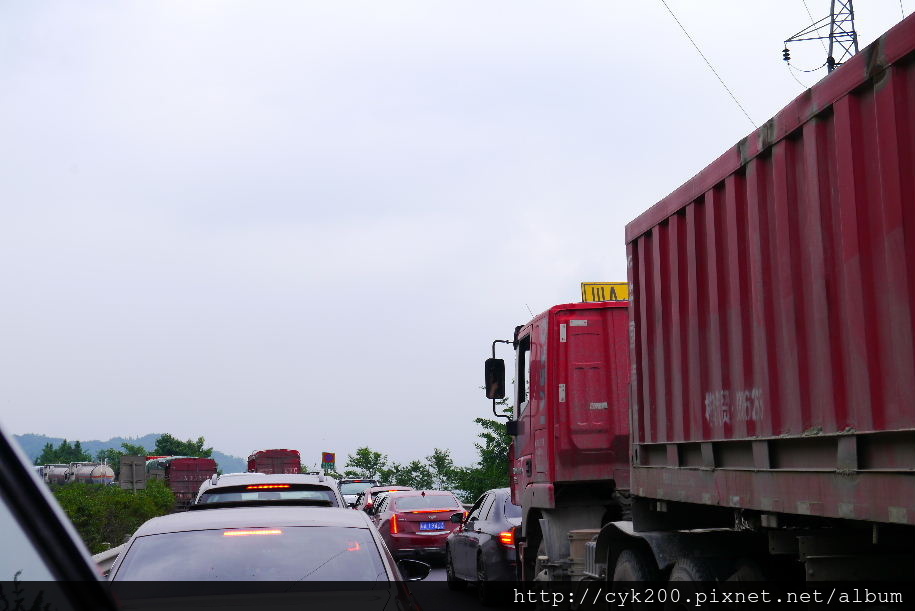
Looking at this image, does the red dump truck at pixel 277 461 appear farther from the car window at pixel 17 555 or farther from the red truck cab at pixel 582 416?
the car window at pixel 17 555

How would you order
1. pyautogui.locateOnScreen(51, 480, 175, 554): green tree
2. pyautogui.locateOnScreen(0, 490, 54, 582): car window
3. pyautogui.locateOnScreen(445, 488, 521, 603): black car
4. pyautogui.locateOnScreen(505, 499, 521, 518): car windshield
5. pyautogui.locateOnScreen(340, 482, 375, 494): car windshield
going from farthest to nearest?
pyautogui.locateOnScreen(340, 482, 375, 494): car windshield
pyautogui.locateOnScreen(51, 480, 175, 554): green tree
pyautogui.locateOnScreen(505, 499, 521, 518): car windshield
pyautogui.locateOnScreen(445, 488, 521, 603): black car
pyautogui.locateOnScreen(0, 490, 54, 582): car window

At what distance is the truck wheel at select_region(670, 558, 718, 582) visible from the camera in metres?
6.70

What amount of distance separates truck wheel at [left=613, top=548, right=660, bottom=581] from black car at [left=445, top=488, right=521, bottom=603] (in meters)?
4.93

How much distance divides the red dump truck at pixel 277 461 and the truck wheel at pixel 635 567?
4272cm

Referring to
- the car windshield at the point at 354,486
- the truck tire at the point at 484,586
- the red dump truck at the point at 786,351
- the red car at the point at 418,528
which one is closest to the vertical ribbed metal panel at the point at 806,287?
the red dump truck at the point at 786,351

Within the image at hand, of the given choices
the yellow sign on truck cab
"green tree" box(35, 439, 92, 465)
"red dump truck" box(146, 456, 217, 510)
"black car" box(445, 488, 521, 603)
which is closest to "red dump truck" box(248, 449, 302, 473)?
"red dump truck" box(146, 456, 217, 510)

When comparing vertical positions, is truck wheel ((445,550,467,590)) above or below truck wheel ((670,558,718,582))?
below

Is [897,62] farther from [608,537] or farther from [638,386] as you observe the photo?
[608,537]

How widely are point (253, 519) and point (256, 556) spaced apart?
1.52 feet

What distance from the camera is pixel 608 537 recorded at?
28.6 feet

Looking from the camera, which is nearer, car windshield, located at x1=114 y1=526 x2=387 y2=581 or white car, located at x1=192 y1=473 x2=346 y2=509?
car windshield, located at x1=114 y1=526 x2=387 y2=581

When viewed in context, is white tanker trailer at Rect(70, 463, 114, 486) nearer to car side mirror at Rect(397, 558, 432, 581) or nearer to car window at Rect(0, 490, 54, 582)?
car side mirror at Rect(397, 558, 432, 581)

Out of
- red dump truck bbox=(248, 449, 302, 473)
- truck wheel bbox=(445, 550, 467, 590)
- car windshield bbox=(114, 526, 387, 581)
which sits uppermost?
red dump truck bbox=(248, 449, 302, 473)

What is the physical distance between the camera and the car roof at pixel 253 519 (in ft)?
18.4
